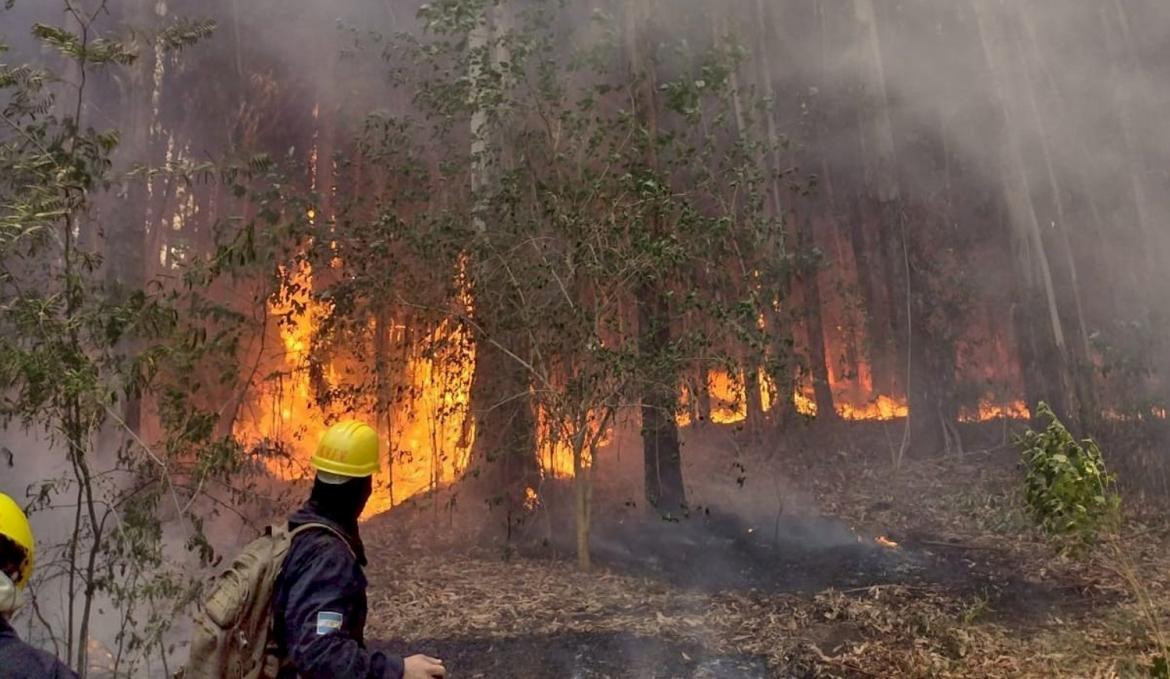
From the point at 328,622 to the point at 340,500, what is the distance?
1.15 feet

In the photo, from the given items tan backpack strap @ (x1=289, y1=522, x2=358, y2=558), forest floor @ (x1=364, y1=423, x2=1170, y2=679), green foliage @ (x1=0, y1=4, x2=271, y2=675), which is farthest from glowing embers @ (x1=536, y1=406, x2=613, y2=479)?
tan backpack strap @ (x1=289, y1=522, x2=358, y2=558)

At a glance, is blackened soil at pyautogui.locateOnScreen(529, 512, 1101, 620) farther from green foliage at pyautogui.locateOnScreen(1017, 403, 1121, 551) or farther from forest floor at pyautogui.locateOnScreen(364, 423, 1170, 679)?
green foliage at pyautogui.locateOnScreen(1017, 403, 1121, 551)

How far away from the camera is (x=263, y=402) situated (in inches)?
454

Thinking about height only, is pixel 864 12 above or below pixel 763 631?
above

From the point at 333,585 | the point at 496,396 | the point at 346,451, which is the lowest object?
the point at 333,585

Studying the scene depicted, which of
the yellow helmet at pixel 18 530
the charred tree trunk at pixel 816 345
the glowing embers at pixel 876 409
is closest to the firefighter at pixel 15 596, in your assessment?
the yellow helmet at pixel 18 530

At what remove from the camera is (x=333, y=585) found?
1933 mm

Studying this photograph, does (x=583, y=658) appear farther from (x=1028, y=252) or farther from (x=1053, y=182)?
(x=1053, y=182)

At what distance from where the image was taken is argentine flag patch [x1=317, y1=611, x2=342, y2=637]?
1889 millimetres

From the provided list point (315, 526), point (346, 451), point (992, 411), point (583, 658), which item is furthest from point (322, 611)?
point (992, 411)

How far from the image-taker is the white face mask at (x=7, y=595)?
58.7 inches

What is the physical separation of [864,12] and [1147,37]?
473 cm

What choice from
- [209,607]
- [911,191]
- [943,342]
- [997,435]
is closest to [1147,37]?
[911,191]

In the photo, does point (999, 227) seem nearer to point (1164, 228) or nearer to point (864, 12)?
point (1164, 228)
